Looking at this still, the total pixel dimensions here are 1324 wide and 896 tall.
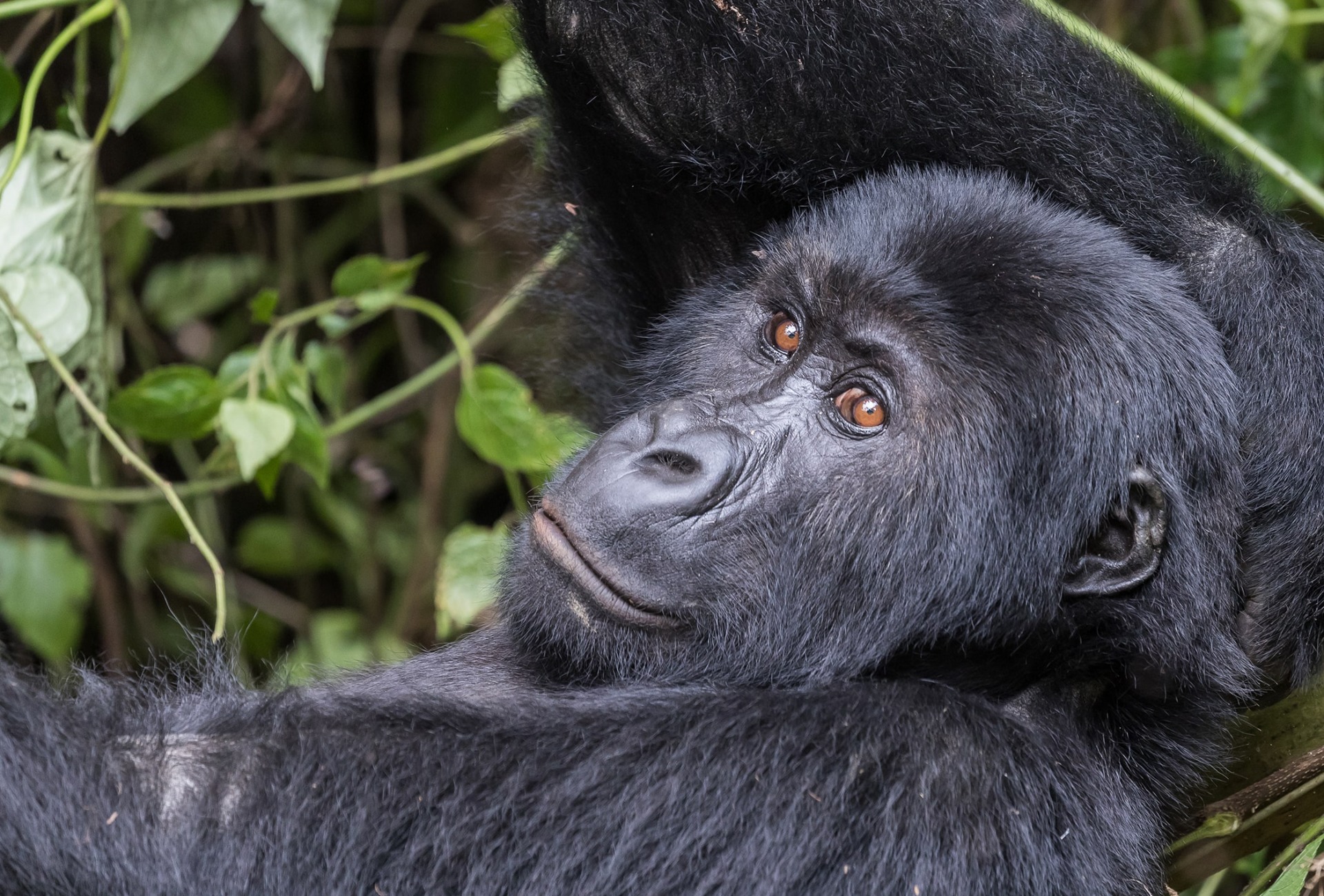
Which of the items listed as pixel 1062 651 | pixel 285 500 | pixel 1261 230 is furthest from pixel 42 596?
pixel 1261 230

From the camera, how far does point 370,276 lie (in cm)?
317

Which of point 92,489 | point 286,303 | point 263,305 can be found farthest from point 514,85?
point 286,303

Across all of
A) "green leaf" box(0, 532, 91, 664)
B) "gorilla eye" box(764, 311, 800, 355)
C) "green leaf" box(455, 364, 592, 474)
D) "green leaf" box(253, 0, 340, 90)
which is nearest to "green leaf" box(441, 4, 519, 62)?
"green leaf" box(253, 0, 340, 90)

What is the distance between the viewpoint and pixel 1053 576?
2199 mm

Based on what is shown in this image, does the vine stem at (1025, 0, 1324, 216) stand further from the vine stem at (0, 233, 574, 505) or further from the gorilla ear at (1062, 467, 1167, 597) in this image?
the vine stem at (0, 233, 574, 505)

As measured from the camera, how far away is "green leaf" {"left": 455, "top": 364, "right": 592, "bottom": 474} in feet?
10.1

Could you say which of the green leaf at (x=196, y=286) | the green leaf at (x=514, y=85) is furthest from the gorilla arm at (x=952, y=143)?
the green leaf at (x=196, y=286)

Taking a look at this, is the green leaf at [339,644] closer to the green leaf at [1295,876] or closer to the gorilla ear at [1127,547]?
the gorilla ear at [1127,547]

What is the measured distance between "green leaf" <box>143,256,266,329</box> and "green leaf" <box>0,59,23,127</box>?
1956mm

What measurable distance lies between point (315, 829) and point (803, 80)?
149cm

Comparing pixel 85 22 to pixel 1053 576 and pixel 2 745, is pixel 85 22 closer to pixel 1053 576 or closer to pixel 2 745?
pixel 2 745

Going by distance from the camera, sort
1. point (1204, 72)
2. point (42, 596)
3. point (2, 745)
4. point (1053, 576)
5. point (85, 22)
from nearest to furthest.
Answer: point (2, 745)
point (1053, 576)
point (85, 22)
point (1204, 72)
point (42, 596)

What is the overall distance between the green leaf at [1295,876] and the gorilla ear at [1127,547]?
1.55 ft

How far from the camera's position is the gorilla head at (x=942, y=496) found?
7.16 ft
